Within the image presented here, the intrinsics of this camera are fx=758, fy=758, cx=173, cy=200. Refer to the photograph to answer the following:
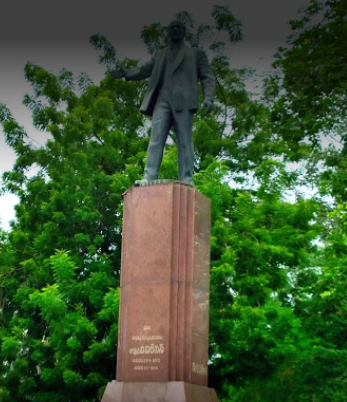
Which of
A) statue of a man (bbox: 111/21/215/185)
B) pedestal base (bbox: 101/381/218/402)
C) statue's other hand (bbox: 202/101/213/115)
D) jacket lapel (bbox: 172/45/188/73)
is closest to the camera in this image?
pedestal base (bbox: 101/381/218/402)

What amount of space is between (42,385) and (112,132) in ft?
25.2

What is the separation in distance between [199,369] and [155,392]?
35.0 inches

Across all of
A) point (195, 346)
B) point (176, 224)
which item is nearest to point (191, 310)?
point (195, 346)

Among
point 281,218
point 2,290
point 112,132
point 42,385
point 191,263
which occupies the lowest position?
point 42,385

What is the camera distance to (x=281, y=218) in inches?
789

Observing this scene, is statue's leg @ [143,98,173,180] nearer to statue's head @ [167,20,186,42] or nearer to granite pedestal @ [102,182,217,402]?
granite pedestal @ [102,182,217,402]

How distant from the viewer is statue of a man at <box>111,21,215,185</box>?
38.5 ft

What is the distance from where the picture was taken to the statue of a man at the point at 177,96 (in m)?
11.8

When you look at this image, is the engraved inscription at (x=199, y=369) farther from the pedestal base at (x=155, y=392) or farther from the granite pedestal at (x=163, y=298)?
the pedestal base at (x=155, y=392)

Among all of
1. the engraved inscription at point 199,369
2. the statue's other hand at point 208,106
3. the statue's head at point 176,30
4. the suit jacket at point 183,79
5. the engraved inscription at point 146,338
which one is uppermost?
the statue's head at point 176,30

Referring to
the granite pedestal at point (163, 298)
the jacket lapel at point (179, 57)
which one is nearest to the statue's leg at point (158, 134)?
the jacket lapel at point (179, 57)

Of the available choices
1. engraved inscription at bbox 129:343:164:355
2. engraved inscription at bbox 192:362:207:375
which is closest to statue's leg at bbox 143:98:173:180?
engraved inscription at bbox 129:343:164:355

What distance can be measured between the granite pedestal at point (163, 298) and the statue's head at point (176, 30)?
2.67 m

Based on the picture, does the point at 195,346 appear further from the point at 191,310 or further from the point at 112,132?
the point at 112,132
